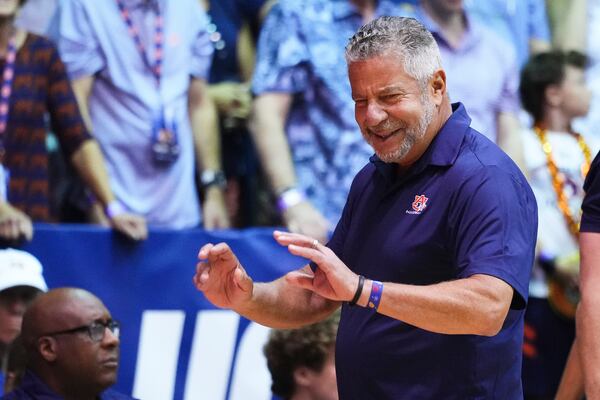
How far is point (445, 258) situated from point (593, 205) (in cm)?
70

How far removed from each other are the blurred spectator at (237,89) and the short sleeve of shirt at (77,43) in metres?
0.80

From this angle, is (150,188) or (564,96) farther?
(564,96)

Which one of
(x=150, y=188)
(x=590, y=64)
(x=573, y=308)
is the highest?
(x=590, y=64)

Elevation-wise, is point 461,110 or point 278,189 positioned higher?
point 461,110

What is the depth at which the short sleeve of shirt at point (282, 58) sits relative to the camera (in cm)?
614

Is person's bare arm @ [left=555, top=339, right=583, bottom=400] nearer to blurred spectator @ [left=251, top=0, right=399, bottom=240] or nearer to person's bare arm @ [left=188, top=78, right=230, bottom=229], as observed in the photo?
blurred spectator @ [left=251, top=0, right=399, bottom=240]

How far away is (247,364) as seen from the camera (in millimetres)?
5324

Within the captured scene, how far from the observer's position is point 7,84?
18.2 feet

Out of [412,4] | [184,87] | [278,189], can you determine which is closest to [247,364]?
[278,189]

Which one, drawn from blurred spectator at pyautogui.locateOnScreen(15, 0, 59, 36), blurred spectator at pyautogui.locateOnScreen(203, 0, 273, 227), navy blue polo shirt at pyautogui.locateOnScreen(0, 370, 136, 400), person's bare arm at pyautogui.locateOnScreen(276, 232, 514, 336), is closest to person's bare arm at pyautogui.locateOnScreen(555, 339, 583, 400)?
person's bare arm at pyautogui.locateOnScreen(276, 232, 514, 336)

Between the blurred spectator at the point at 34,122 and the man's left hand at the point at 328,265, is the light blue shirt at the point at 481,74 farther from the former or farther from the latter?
the man's left hand at the point at 328,265

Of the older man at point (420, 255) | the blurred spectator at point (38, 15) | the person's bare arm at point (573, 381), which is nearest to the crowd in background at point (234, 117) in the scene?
the blurred spectator at point (38, 15)

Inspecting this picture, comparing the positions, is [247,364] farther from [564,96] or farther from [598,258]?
[564,96]

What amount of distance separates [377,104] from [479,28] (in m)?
3.79
